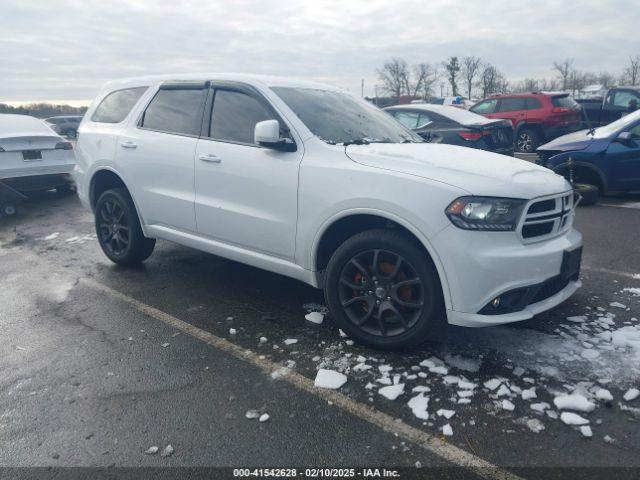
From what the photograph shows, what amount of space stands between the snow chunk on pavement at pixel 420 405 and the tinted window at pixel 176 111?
2842 mm

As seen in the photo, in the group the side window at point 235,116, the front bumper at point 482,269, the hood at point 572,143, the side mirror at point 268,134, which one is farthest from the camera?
the hood at point 572,143

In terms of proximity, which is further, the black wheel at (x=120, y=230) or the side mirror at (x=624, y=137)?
the side mirror at (x=624, y=137)

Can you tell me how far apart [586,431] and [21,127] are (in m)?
9.50

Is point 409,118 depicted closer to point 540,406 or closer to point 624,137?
point 624,137

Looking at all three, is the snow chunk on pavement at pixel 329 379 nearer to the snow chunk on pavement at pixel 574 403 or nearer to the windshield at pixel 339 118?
the snow chunk on pavement at pixel 574 403

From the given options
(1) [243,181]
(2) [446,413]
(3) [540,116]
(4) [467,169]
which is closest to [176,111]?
(1) [243,181]

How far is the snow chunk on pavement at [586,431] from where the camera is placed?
8.33ft

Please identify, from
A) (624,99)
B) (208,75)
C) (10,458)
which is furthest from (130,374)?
(624,99)


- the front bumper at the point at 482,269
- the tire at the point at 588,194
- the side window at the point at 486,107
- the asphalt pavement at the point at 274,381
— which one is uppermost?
the side window at the point at 486,107

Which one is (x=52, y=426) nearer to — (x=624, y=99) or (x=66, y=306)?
(x=66, y=306)

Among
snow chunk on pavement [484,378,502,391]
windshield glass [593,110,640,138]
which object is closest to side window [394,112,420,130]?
windshield glass [593,110,640,138]

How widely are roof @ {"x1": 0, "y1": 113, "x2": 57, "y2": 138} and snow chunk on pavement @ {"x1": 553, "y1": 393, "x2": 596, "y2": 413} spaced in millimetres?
8729

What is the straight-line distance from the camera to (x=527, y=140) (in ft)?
48.6

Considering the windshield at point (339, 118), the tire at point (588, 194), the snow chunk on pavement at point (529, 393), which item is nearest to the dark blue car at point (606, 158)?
the tire at point (588, 194)
